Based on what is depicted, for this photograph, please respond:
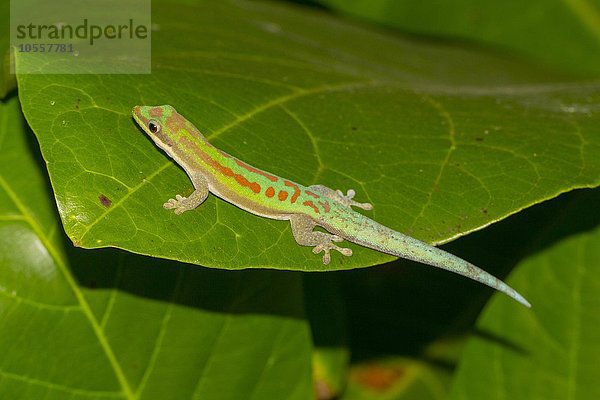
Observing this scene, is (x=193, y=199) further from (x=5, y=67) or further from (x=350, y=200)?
(x=5, y=67)

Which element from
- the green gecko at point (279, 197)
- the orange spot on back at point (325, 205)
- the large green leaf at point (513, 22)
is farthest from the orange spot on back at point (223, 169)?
the large green leaf at point (513, 22)

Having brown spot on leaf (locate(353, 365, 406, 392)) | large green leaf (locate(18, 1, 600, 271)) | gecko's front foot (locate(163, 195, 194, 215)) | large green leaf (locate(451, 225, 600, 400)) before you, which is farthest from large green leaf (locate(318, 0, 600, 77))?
gecko's front foot (locate(163, 195, 194, 215))

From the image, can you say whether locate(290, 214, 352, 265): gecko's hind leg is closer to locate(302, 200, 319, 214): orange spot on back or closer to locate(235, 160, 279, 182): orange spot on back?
locate(302, 200, 319, 214): orange spot on back

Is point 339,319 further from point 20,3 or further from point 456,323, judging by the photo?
point 20,3

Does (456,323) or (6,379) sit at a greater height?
(6,379)

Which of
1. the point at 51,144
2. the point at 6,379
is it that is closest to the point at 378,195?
the point at 51,144

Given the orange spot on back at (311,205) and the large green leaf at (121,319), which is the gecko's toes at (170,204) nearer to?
the large green leaf at (121,319)

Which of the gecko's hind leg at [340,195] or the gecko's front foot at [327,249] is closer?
the gecko's front foot at [327,249]
